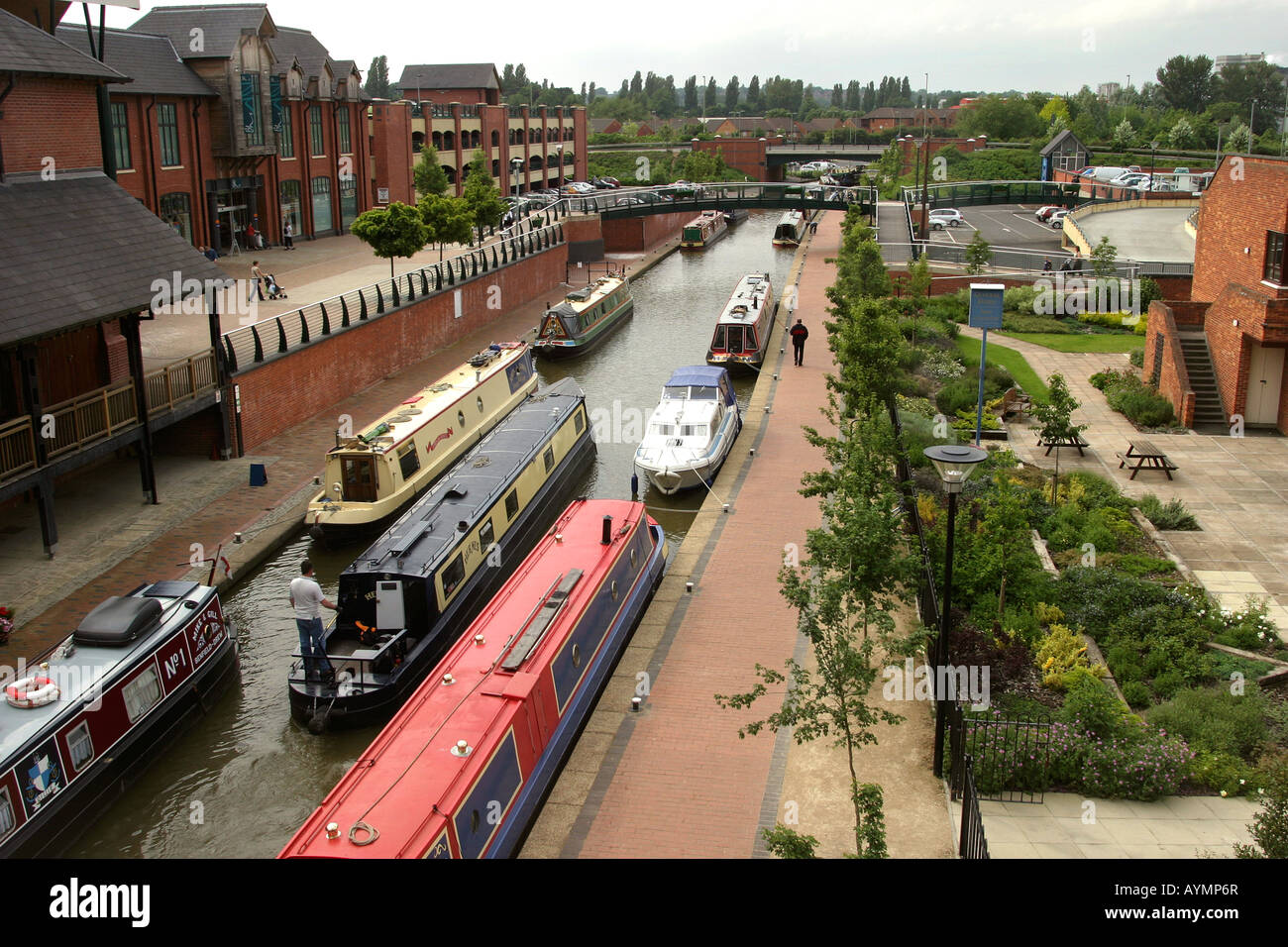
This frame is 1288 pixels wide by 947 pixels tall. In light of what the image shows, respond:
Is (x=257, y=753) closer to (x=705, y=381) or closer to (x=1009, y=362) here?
(x=705, y=381)

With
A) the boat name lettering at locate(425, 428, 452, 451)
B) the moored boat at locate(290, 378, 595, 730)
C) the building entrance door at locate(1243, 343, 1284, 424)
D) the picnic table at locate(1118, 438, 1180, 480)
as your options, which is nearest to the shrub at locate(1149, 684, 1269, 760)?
the picnic table at locate(1118, 438, 1180, 480)

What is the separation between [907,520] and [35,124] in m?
18.4

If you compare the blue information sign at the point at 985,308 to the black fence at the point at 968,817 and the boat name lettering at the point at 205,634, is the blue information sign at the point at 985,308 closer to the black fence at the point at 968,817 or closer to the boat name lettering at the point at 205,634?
the black fence at the point at 968,817

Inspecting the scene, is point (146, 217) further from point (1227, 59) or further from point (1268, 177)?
point (1227, 59)

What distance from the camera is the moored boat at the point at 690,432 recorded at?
2400 centimetres

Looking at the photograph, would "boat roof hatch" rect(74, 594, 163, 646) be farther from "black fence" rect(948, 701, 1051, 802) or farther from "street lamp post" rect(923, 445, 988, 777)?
"black fence" rect(948, 701, 1051, 802)

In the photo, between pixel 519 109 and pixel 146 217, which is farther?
pixel 519 109

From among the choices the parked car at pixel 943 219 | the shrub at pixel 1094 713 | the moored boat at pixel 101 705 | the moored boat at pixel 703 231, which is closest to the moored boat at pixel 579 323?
the moored boat at pixel 101 705

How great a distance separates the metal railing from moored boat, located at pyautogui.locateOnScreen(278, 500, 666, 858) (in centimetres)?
1316

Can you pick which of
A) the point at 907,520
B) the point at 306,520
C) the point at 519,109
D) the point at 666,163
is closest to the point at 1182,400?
the point at 907,520

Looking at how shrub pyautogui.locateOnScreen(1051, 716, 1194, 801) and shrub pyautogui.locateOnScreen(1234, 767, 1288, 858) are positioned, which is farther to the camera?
shrub pyautogui.locateOnScreen(1051, 716, 1194, 801)

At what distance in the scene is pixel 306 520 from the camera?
21625 millimetres

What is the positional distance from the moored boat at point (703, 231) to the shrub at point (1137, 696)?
53.8 metres

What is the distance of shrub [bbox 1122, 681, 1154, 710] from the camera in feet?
46.1
